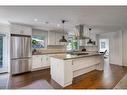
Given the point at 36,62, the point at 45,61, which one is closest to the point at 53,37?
the point at 45,61

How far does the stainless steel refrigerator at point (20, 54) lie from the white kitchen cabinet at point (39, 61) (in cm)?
23

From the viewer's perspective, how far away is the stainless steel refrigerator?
436 centimetres

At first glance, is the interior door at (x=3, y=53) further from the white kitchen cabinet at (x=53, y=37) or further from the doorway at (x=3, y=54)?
the white kitchen cabinet at (x=53, y=37)

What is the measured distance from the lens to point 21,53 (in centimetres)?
458

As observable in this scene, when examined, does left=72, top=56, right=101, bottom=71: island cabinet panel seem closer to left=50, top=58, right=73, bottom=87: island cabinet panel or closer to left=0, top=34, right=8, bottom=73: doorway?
left=50, top=58, right=73, bottom=87: island cabinet panel

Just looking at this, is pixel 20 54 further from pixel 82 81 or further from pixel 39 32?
pixel 82 81

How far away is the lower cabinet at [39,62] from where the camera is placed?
507cm

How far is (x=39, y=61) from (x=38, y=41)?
4.63 feet

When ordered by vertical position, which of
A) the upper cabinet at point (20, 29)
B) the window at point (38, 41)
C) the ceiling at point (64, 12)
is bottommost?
the window at point (38, 41)

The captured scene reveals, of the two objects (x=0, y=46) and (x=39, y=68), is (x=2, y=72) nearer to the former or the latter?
(x=0, y=46)

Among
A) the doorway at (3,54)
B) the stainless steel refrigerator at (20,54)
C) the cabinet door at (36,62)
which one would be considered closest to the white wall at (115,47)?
the cabinet door at (36,62)

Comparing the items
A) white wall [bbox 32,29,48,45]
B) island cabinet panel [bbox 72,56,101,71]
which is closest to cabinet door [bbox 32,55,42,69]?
white wall [bbox 32,29,48,45]
